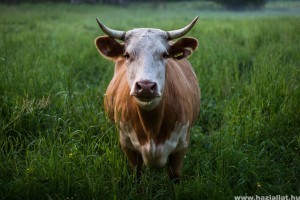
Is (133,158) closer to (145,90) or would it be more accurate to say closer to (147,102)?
(147,102)

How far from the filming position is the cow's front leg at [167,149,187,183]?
10.1ft

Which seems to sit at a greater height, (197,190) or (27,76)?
(27,76)

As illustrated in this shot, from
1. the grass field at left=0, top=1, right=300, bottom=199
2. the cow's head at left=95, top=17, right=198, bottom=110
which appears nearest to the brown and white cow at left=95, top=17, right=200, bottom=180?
the cow's head at left=95, top=17, right=198, bottom=110

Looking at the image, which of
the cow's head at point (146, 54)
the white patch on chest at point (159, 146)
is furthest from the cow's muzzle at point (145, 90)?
the white patch on chest at point (159, 146)

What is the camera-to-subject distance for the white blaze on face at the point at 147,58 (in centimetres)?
254

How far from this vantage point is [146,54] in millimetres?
2676

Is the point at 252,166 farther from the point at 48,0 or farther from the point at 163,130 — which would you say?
the point at 48,0

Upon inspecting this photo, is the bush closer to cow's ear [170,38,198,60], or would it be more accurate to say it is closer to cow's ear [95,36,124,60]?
cow's ear [170,38,198,60]

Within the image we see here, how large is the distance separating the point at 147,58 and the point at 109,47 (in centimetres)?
66

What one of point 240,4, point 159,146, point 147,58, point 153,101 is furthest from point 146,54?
point 240,4

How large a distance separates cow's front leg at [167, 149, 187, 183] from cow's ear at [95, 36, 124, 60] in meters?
1.04

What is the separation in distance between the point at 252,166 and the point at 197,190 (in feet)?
2.44

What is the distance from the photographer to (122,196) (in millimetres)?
2826

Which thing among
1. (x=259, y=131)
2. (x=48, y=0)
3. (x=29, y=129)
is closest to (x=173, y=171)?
(x=259, y=131)
